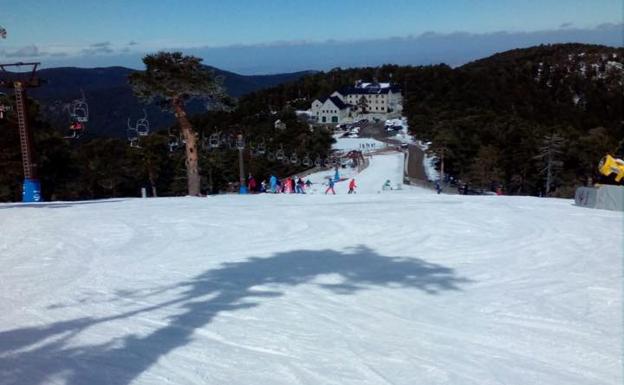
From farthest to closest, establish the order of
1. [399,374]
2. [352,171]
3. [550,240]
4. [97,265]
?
[352,171] → [550,240] → [97,265] → [399,374]

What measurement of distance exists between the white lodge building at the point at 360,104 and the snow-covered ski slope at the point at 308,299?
115926mm

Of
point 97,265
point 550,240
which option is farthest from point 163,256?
point 550,240

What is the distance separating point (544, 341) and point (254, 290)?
352 cm

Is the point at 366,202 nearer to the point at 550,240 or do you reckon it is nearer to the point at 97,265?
the point at 550,240

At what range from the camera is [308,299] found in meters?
6.39

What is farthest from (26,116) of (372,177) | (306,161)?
(306,161)

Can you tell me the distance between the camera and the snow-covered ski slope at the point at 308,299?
452 centimetres

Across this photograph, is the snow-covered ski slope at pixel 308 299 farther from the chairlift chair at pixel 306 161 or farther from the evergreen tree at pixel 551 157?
the chairlift chair at pixel 306 161

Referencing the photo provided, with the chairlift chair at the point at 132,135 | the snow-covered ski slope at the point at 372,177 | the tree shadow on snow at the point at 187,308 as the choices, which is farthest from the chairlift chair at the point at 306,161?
the tree shadow on snow at the point at 187,308

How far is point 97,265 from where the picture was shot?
787 cm

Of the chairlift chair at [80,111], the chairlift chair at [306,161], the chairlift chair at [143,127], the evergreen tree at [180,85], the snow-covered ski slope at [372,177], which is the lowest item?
the chairlift chair at [306,161]

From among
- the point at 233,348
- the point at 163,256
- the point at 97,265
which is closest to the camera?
the point at 233,348

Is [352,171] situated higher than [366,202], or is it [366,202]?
[366,202]

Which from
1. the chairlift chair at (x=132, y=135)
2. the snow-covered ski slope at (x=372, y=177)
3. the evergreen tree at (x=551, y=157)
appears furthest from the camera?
the evergreen tree at (x=551, y=157)
